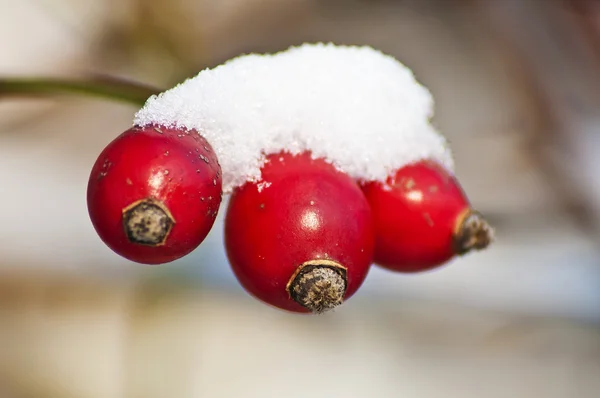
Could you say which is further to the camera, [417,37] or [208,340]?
[417,37]

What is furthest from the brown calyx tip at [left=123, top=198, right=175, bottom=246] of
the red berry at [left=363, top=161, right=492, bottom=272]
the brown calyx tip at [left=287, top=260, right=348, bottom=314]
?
the red berry at [left=363, top=161, right=492, bottom=272]

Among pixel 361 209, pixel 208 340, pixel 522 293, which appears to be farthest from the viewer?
pixel 522 293

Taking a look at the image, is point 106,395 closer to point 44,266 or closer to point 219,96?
point 44,266

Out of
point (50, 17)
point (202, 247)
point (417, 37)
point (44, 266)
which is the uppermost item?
point (417, 37)

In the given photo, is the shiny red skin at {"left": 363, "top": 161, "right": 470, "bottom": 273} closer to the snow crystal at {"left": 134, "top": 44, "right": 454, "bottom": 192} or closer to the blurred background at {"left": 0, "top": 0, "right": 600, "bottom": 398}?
the snow crystal at {"left": 134, "top": 44, "right": 454, "bottom": 192}

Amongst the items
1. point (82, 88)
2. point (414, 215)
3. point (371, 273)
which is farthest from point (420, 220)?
point (371, 273)

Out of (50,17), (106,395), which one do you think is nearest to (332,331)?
(106,395)

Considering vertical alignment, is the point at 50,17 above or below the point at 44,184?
above
